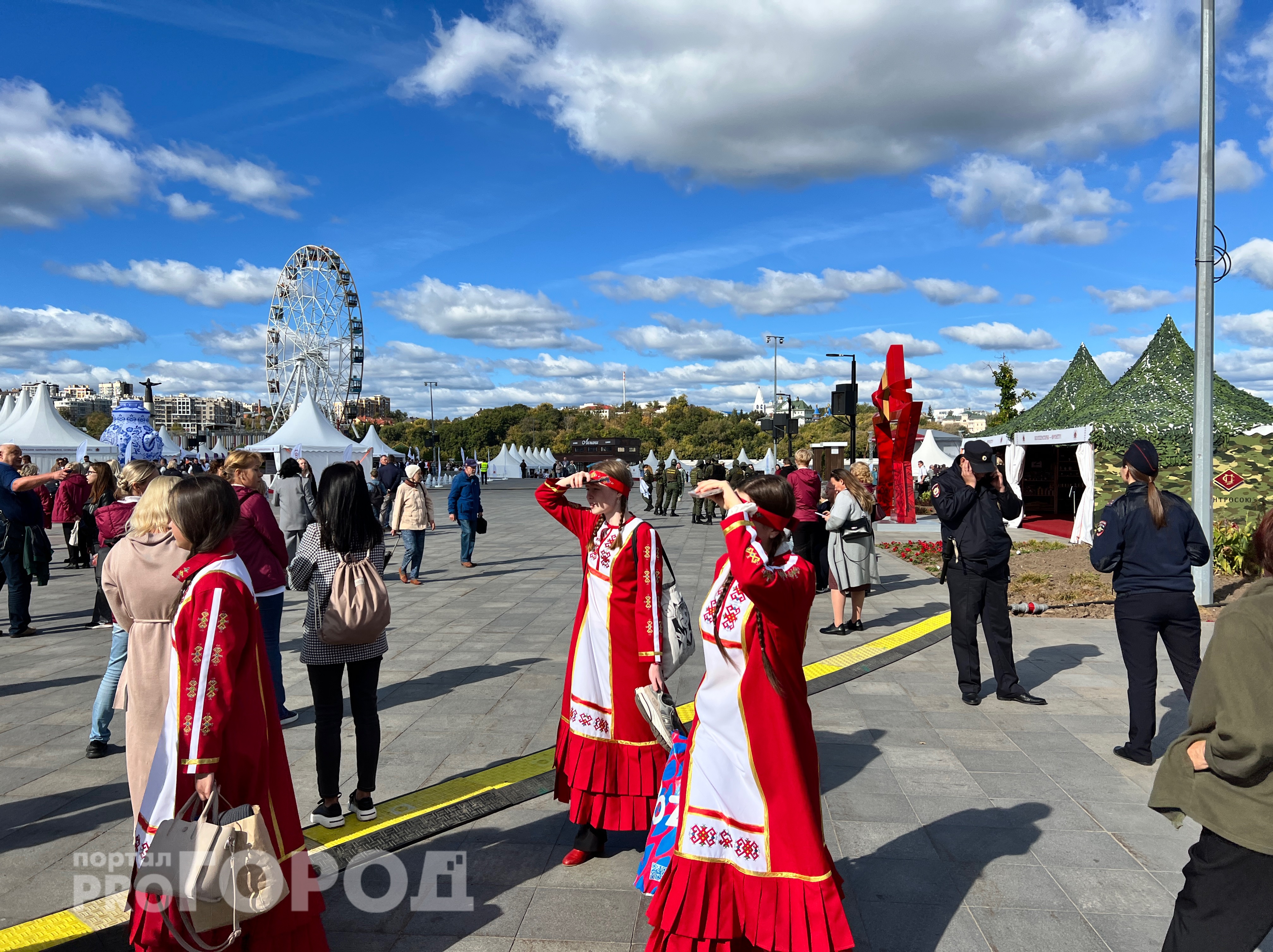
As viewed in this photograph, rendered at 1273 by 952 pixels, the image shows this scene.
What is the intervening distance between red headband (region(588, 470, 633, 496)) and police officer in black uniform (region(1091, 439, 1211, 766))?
297 centimetres

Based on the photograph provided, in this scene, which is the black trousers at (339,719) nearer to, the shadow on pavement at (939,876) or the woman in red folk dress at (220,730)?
the woman in red folk dress at (220,730)

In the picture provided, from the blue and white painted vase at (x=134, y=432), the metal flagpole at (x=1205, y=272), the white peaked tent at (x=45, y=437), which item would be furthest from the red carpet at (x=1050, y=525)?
the white peaked tent at (x=45, y=437)

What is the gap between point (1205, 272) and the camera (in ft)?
30.4

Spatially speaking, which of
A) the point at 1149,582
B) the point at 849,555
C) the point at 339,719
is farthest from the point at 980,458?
the point at 339,719

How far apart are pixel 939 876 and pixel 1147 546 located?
2473 millimetres

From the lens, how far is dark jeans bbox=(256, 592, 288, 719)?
5.23 m

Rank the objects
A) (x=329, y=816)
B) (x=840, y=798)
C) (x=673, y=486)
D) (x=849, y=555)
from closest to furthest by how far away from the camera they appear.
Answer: (x=329, y=816) < (x=840, y=798) < (x=849, y=555) < (x=673, y=486)

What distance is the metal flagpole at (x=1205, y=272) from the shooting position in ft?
30.1

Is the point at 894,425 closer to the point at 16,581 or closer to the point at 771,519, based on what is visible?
the point at 16,581

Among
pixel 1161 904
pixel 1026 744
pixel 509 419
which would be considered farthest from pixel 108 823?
pixel 509 419

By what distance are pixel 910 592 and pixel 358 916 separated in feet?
30.1

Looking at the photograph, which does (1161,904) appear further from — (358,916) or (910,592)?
(910,592)

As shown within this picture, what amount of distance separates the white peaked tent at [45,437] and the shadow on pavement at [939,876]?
85.5ft

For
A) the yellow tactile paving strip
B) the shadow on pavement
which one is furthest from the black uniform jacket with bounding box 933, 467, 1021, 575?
the shadow on pavement
